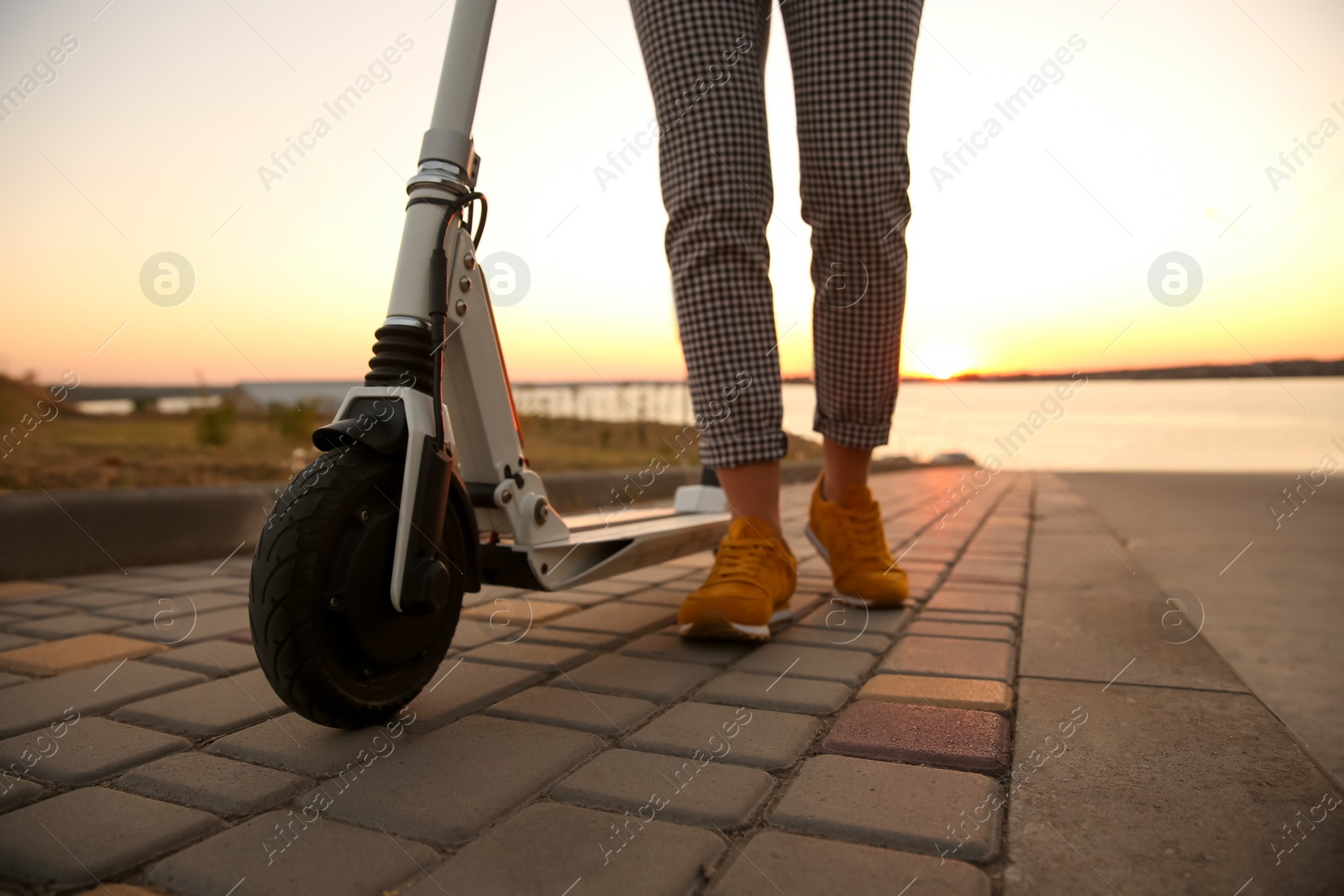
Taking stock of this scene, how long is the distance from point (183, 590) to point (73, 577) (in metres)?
0.47

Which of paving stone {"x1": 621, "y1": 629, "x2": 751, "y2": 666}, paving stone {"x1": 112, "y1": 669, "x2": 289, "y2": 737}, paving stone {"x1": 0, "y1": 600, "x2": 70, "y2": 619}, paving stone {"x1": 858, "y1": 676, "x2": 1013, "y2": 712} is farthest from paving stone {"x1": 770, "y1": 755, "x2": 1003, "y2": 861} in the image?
paving stone {"x1": 0, "y1": 600, "x2": 70, "y2": 619}

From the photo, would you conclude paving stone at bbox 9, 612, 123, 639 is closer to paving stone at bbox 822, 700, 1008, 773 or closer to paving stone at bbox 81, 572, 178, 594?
paving stone at bbox 81, 572, 178, 594

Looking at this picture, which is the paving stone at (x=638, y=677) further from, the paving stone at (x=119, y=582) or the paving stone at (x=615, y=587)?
the paving stone at (x=119, y=582)

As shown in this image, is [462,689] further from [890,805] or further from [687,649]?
[890,805]

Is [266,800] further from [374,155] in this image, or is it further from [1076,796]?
[374,155]

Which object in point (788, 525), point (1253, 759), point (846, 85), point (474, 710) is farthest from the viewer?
point (788, 525)

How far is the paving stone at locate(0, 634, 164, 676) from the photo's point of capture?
1481 millimetres

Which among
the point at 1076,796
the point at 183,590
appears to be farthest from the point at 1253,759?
the point at 183,590

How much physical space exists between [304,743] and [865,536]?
135 centimetres

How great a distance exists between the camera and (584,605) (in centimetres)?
208

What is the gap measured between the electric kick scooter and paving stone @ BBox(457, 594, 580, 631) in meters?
0.35

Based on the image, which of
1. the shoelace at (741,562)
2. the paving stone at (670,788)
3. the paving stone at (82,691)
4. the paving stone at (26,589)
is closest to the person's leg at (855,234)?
the shoelace at (741,562)

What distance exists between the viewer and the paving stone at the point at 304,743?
1.05 meters

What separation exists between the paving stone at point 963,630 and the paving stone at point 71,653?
1.51m
